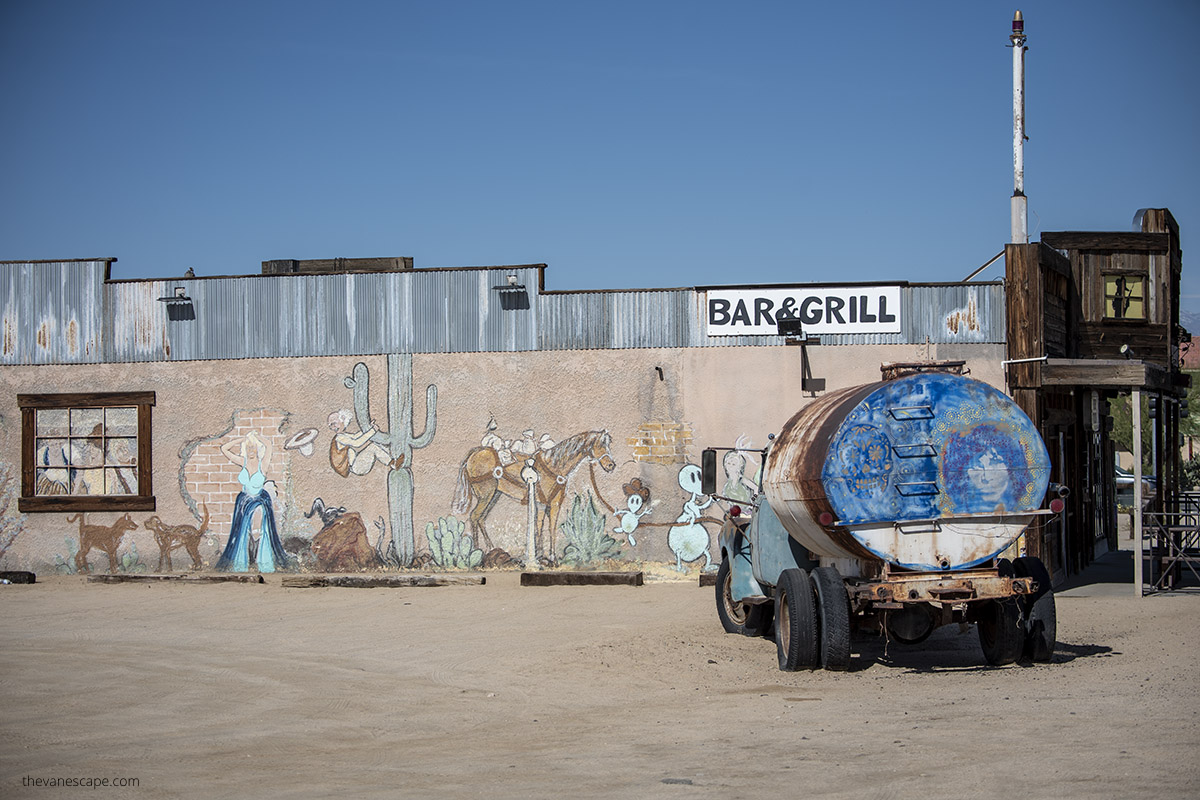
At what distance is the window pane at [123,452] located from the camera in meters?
21.7

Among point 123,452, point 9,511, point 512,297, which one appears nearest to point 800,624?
point 512,297

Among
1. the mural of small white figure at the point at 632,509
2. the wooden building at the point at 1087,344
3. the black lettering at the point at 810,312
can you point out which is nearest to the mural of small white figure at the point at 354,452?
the mural of small white figure at the point at 632,509

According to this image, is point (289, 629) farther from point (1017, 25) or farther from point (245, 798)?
point (1017, 25)

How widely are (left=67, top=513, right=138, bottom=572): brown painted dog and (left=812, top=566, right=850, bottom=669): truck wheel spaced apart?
579 inches

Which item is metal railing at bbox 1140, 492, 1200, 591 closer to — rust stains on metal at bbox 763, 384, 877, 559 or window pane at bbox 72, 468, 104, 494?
rust stains on metal at bbox 763, 384, 877, 559

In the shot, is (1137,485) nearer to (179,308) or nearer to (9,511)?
(179,308)

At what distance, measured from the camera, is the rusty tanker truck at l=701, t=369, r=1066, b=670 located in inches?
419

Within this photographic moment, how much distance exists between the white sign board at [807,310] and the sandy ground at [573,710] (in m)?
6.08

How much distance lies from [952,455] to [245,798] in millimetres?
6673

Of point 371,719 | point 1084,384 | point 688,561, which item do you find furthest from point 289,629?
point 1084,384

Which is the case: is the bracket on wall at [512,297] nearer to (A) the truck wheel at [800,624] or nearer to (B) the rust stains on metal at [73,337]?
(B) the rust stains on metal at [73,337]

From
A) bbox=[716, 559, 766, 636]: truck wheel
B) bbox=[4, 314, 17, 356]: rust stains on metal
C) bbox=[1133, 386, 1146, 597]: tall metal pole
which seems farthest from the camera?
bbox=[4, 314, 17, 356]: rust stains on metal

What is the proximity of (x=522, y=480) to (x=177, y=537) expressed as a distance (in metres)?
6.21

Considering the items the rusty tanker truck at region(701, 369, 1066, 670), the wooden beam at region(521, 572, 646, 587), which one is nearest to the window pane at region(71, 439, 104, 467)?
the wooden beam at region(521, 572, 646, 587)
